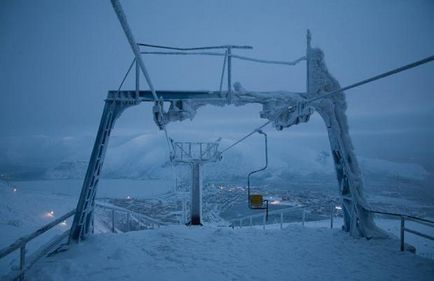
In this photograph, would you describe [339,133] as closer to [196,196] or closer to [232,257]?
[232,257]

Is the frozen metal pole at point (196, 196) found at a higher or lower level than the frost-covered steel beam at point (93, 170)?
lower

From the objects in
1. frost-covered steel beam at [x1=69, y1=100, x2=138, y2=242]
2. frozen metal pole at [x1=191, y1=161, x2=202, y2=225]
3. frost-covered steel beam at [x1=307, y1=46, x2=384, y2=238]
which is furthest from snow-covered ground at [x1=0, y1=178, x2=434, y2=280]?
frozen metal pole at [x1=191, y1=161, x2=202, y2=225]

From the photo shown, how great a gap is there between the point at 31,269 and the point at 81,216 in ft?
6.09

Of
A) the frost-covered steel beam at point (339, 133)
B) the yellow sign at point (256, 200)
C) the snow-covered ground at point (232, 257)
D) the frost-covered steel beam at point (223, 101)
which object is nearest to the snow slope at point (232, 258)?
the snow-covered ground at point (232, 257)

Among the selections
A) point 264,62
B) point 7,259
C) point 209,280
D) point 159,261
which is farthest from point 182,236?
point 7,259

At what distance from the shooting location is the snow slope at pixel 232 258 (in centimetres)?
554

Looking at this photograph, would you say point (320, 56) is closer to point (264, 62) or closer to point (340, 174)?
point (264, 62)

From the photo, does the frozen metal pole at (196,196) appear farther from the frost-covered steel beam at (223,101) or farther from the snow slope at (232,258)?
the frost-covered steel beam at (223,101)

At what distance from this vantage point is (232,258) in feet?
21.7

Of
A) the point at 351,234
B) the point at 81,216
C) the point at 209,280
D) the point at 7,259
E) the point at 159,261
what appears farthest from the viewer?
the point at 7,259

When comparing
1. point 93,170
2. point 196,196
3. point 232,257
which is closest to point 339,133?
point 232,257

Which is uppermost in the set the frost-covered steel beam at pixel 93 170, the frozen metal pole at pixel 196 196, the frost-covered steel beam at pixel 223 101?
the frost-covered steel beam at pixel 223 101

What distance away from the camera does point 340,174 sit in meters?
8.82

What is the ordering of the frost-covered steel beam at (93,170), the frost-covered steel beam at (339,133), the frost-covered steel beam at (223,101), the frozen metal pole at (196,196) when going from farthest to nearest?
the frozen metal pole at (196,196) < the frost-covered steel beam at (339,133) < the frost-covered steel beam at (223,101) < the frost-covered steel beam at (93,170)
